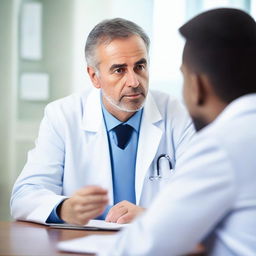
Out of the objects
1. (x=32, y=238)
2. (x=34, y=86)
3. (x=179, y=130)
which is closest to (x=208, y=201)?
(x=32, y=238)

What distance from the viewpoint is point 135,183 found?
2215 mm

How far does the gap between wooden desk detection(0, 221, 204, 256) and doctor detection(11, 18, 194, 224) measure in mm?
384

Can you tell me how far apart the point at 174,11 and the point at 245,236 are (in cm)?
273

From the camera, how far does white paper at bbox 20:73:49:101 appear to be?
12.6 feet

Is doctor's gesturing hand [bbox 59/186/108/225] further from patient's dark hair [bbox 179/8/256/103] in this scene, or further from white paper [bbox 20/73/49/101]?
white paper [bbox 20/73/49/101]

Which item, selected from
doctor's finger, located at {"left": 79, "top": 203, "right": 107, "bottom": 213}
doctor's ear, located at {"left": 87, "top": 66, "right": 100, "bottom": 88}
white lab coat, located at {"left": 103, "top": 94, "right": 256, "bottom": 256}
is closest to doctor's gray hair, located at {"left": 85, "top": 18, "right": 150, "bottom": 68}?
doctor's ear, located at {"left": 87, "top": 66, "right": 100, "bottom": 88}

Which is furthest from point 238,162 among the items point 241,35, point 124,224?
point 124,224

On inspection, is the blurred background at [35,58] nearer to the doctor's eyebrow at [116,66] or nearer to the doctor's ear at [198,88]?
the doctor's eyebrow at [116,66]

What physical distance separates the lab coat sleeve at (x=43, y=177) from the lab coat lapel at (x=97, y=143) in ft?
0.42

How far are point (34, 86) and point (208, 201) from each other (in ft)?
9.97

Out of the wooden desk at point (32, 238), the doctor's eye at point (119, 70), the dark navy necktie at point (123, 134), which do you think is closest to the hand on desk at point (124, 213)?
the wooden desk at point (32, 238)

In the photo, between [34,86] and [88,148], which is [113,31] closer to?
[88,148]

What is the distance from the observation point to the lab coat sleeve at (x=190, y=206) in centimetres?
97

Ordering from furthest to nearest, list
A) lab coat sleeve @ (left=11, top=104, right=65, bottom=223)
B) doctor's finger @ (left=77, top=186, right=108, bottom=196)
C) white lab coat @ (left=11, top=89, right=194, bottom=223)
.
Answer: white lab coat @ (left=11, top=89, right=194, bottom=223) < lab coat sleeve @ (left=11, top=104, right=65, bottom=223) < doctor's finger @ (left=77, top=186, right=108, bottom=196)
